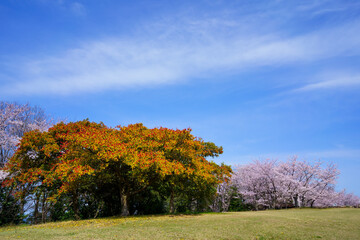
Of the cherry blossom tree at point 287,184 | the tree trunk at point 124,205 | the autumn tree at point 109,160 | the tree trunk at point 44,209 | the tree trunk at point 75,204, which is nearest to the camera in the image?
the autumn tree at point 109,160

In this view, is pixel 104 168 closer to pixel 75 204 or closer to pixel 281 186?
pixel 75 204

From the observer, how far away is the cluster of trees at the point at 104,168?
16.5 m

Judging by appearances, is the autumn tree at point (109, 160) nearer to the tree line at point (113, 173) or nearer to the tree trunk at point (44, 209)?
the tree line at point (113, 173)

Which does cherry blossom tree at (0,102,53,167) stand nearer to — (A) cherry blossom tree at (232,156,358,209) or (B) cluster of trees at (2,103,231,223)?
(B) cluster of trees at (2,103,231,223)

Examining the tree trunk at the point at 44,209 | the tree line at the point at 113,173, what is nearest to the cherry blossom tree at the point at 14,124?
the tree line at the point at 113,173

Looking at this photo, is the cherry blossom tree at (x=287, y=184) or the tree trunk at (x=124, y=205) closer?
the tree trunk at (x=124, y=205)

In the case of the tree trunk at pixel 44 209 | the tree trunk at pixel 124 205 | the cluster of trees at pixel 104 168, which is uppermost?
the cluster of trees at pixel 104 168

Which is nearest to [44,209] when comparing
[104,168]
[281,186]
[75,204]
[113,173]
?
[75,204]

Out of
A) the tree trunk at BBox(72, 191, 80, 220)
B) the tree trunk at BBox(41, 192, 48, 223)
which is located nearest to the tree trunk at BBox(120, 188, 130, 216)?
the tree trunk at BBox(72, 191, 80, 220)

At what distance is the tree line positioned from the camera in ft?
55.6

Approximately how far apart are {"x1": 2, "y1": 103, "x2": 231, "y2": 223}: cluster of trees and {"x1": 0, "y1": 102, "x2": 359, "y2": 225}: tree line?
0.21 feet

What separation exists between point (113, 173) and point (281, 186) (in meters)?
22.2

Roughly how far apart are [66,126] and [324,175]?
30195 millimetres

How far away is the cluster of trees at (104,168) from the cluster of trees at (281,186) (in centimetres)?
1232
